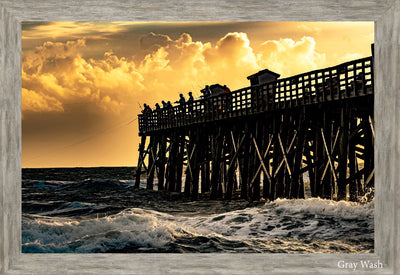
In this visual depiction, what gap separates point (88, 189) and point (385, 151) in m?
11.6

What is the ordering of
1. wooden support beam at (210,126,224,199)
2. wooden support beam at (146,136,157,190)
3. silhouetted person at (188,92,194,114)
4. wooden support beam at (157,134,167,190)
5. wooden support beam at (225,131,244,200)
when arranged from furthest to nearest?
wooden support beam at (146,136,157,190), wooden support beam at (157,134,167,190), wooden support beam at (210,126,224,199), wooden support beam at (225,131,244,200), silhouetted person at (188,92,194,114)

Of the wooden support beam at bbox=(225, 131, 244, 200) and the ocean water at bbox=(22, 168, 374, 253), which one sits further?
the wooden support beam at bbox=(225, 131, 244, 200)

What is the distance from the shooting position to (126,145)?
9.54m

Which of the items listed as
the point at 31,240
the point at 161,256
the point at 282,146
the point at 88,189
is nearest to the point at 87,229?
the point at 31,240

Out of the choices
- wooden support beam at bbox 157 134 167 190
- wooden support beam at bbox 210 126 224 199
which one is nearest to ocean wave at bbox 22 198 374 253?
wooden support beam at bbox 210 126 224 199

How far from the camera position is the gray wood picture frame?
6.04 meters

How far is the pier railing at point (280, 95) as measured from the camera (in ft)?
31.4

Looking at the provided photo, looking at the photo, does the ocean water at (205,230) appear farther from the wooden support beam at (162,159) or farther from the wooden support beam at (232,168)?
the wooden support beam at (162,159)

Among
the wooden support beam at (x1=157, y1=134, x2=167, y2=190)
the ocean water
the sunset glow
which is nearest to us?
the ocean water

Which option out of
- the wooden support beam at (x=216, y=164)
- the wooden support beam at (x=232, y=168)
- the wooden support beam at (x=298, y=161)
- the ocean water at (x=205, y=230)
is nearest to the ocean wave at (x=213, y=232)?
the ocean water at (x=205, y=230)

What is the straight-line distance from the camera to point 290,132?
11789 mm

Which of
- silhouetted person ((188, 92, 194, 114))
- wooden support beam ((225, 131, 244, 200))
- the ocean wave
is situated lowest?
the ocean wave

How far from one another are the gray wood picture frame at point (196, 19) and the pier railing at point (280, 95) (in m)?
2.89

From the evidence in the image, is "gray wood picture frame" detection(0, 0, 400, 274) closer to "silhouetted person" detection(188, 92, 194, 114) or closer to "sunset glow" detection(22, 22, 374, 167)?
"sunset glow" detection(22, 22, 374, 167)
